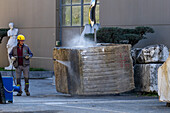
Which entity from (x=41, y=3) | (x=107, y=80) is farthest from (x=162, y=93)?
(x=41, y=3)

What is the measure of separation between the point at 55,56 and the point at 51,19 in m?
10.4

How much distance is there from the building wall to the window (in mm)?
2780

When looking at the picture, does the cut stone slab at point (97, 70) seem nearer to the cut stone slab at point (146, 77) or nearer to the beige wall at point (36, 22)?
the cut stone slab at point (146, 77)


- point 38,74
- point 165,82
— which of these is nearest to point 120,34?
point 38,74

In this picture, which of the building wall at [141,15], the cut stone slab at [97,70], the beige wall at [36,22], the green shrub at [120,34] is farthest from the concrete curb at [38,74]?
the cut stone slab at [97,70]

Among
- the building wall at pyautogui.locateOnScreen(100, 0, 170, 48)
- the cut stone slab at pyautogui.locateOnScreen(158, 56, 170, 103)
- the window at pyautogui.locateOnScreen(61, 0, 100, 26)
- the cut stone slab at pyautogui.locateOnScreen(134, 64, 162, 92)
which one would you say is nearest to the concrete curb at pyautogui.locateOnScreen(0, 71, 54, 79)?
the window at pyautogui.locateOnScreen(61, 0, 100, 26)

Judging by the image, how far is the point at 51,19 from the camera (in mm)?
23969

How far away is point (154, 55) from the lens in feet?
45.2

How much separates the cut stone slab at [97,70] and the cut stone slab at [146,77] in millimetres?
617

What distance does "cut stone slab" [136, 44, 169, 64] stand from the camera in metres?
13.7

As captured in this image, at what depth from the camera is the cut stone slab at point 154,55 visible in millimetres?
13742

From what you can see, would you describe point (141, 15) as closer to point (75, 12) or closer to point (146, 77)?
point (75, 12)

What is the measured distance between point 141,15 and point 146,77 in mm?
5799

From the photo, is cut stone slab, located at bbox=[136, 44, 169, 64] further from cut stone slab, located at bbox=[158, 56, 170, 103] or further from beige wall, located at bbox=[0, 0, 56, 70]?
beige wall, located at bbox=[0, 0, 56, 70]
